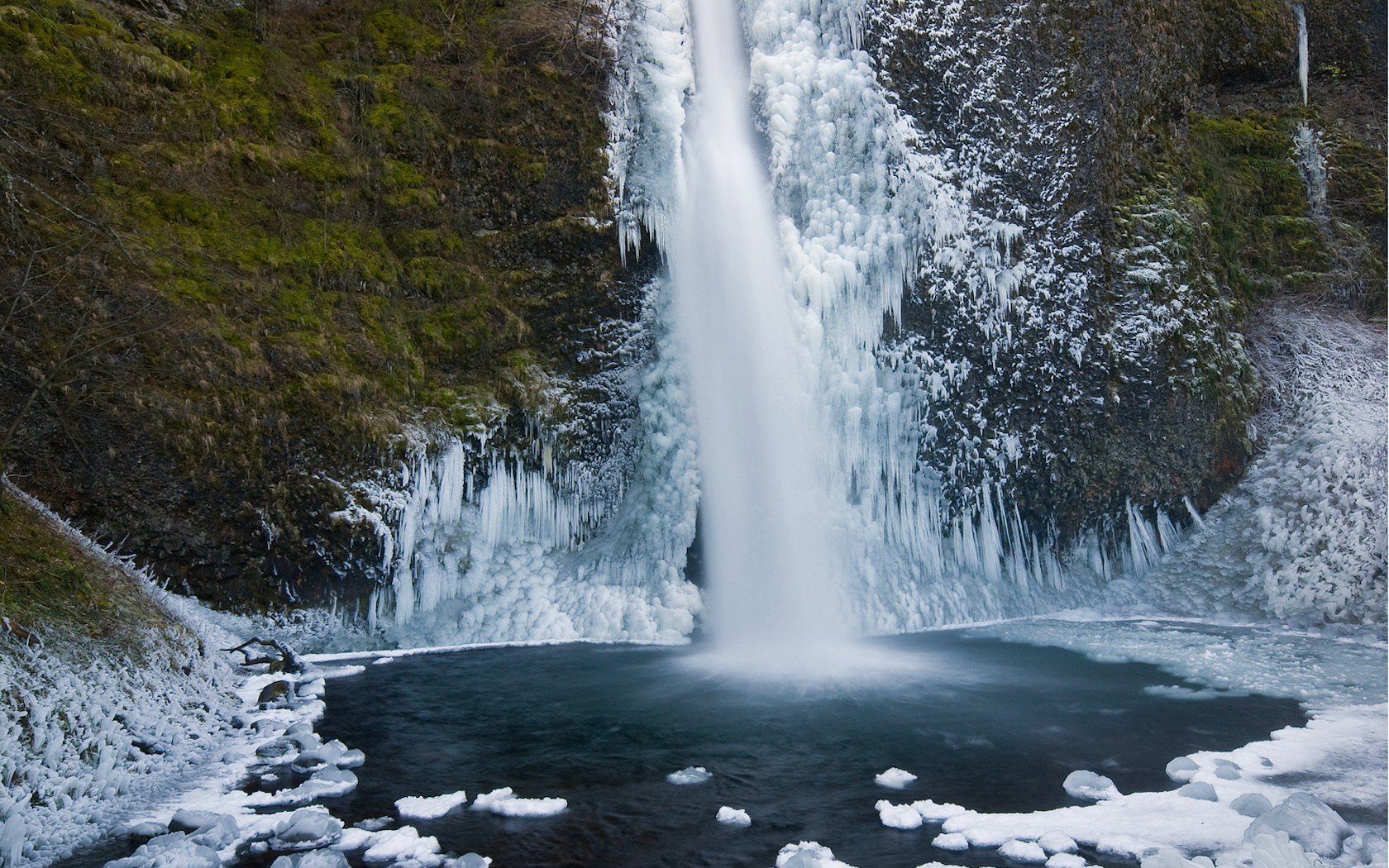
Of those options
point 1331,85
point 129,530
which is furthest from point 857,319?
point 1331,85

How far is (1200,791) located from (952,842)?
54.1 inches

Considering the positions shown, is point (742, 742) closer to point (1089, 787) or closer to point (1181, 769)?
point (1089, 787)

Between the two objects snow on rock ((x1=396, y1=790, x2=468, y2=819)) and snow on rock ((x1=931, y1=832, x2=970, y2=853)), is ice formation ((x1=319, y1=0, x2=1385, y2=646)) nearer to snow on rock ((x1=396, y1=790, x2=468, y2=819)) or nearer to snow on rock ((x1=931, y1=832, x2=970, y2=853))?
snow on rock ((x1=396, y1=790, x2=468, y2=819))

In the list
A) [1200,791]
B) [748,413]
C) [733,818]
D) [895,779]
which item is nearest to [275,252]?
[748,413]

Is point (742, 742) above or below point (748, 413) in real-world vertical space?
below

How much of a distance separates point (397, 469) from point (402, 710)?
10.5 ft

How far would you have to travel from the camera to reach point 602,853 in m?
4.39

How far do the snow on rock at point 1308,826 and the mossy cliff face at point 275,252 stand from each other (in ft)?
24.8

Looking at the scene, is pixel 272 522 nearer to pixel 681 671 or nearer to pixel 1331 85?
pixel 681 671

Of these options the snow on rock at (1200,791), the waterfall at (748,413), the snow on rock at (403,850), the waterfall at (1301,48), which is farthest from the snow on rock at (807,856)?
the waterfall at (1301,48)

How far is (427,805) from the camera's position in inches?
194

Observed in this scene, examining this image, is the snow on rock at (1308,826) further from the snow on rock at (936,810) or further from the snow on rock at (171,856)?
the snow on rock at (171,856)

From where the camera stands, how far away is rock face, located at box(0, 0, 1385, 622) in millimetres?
9164

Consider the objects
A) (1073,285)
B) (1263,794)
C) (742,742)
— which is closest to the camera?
(1263,794)
